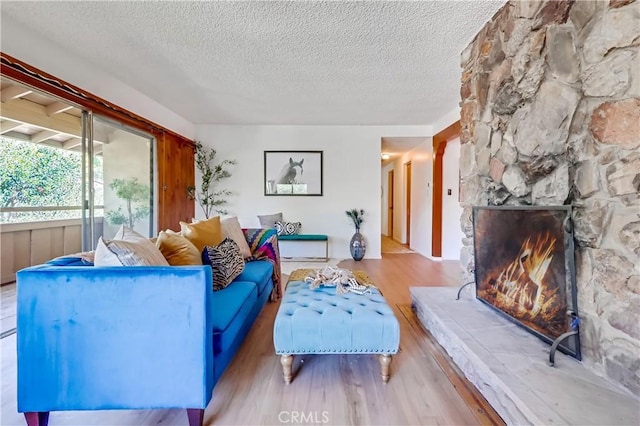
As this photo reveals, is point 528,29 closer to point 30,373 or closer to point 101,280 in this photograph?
point 101,280

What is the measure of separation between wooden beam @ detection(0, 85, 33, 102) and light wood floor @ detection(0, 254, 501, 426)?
88.5 inches

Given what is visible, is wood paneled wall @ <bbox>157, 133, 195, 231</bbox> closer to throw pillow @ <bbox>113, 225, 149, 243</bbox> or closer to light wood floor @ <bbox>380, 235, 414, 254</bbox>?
throw pillow @ <bbox>113, 225, 149, 243</bbox>

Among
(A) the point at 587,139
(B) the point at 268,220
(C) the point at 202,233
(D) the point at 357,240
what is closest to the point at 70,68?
(C) the point at 202,233

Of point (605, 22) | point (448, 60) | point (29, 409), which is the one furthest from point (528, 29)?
point (29, 409)

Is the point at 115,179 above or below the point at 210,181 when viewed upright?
below

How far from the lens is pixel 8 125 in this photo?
2758 mm

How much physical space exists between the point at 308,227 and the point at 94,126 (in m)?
3.47

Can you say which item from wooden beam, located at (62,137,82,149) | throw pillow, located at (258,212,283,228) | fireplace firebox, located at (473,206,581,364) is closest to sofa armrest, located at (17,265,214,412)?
fireplace firebox, located at (473,206,581,364)

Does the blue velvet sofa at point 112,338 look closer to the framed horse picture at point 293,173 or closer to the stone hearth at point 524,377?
the stone hearth at point 524,377

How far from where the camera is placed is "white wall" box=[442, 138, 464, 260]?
4.89m

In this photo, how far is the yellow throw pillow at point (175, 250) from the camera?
1846mm

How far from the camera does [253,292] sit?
2025mm

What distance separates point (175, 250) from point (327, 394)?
1.35 metres

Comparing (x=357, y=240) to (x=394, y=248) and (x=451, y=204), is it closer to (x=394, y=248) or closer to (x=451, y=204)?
(x=394, y=248)
